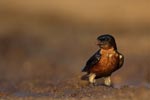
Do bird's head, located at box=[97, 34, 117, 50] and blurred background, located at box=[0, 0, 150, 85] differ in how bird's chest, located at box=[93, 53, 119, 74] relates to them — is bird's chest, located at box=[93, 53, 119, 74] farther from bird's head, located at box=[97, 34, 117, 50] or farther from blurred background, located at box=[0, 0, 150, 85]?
blurred background, located at box=[0, 0, 150, 85]

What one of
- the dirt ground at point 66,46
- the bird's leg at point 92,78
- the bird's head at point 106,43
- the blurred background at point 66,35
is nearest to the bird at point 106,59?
the bird's head at point 106,43

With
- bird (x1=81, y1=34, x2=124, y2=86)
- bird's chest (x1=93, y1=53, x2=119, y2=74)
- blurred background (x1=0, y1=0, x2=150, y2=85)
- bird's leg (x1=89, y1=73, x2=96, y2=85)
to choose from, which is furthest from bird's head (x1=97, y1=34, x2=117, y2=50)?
blurred background (x1=0, y1=0, x2=150, y2=85)

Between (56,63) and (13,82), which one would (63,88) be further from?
(56,63)

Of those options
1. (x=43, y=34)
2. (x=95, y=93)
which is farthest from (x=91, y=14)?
(x=95, y=93)

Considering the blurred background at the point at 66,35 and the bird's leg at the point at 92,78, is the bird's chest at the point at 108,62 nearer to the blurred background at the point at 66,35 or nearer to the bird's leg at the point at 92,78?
the bird's leg at the point at 92,78

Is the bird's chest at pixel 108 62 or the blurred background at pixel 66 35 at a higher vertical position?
the blurred background at pixel 66 35

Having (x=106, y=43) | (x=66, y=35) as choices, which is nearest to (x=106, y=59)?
(x=106, y=43)

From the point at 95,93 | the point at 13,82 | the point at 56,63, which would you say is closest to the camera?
the point at 95,93
